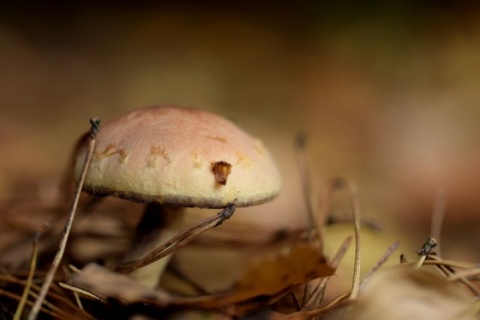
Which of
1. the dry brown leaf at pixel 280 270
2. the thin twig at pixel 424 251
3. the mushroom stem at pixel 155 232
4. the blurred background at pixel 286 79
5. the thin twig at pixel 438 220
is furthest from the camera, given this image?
the blurred background at pixel 286 79

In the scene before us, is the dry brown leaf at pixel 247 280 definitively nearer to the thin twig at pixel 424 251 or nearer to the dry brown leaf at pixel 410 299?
the dry brown leaf at pixel 410 299

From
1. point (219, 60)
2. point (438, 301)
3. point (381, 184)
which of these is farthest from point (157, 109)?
point (219, 60)

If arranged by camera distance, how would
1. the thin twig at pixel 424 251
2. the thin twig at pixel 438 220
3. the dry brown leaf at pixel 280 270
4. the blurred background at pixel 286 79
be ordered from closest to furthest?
the dry brown leaf at pixel 280 270, the thin twig at pixel 424 251, the thin twig at pixel 438 220, the blurred background at pixel 286 79

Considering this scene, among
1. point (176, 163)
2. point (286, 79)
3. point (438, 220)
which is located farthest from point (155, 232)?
point (286, 79)

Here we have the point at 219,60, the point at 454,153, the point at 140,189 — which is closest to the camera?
the point at 140,189

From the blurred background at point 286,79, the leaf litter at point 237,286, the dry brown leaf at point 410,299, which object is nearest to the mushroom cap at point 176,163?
the leaf litter at point 237,286

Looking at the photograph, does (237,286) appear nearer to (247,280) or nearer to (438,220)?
(247,280)

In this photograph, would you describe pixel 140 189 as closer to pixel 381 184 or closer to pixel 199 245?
pixel 199 245
